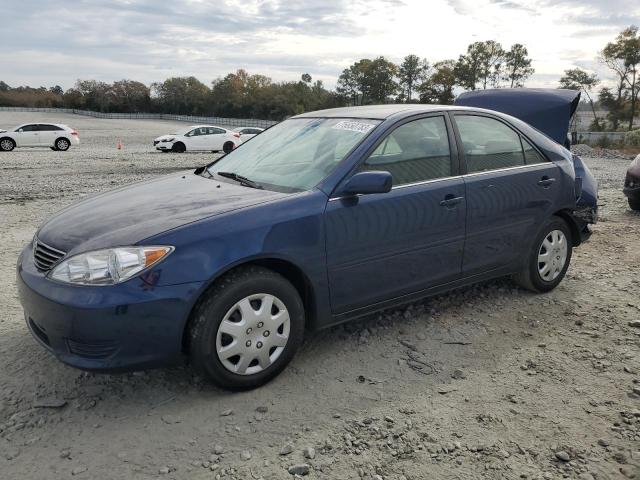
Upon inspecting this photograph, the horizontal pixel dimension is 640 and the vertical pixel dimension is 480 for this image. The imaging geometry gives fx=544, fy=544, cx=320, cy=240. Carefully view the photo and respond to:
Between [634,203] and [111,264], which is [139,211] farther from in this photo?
[634,203]

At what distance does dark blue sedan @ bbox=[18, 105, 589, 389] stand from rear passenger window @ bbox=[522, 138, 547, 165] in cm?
1

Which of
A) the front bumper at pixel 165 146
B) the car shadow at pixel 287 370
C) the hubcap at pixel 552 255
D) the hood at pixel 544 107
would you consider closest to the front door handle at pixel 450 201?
the car shadow at pixel 287 370

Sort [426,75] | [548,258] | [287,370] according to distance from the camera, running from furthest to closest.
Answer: [426,75] < [548,258] < [287,370]

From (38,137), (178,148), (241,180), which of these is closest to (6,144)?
(38,137)

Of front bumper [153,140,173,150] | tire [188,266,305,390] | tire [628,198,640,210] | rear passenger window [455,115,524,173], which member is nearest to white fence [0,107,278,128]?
front bumper [153,140,173,150]

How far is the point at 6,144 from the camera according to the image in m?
23.8

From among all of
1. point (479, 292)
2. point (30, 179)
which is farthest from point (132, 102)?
point (479, 292)

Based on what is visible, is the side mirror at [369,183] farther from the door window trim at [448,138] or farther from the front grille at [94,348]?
the front grille at [94,348]

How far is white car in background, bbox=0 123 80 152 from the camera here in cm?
2394

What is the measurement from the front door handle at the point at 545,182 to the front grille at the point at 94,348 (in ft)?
11.6

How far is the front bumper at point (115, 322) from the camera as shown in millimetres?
2734

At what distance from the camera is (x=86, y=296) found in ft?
9.01

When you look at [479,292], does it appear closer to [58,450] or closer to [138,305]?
[138,305]

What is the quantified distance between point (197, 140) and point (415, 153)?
2357 cm
